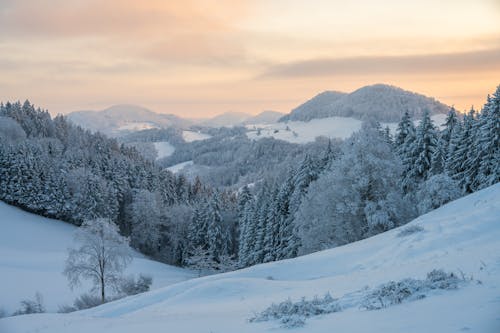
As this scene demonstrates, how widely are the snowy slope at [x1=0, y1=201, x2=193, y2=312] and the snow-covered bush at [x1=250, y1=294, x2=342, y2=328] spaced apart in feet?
92.2

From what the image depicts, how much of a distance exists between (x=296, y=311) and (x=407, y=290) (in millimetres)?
2819

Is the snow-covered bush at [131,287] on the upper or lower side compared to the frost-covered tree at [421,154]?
lower

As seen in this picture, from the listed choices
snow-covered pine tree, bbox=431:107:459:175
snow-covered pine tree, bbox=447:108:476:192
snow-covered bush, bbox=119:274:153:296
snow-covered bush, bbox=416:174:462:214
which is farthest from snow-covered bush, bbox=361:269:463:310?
snow-covered pine tree, bbox=431:107:459:175

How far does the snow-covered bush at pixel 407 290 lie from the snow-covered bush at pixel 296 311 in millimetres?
910

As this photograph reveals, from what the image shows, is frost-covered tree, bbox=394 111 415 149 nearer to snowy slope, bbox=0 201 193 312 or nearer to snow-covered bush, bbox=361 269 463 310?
snowy slope, bbox=0 201 193 312

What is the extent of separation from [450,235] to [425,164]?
23923mm

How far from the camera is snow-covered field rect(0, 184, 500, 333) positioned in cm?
880

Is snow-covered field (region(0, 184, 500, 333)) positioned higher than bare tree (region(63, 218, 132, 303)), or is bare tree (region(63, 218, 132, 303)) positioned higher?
snow-covered field (region(0, 184, 500, 333))

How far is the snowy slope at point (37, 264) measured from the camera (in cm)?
3772

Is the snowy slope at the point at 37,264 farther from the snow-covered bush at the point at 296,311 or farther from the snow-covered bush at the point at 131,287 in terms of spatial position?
the snow-covered bush at the point at 296,311

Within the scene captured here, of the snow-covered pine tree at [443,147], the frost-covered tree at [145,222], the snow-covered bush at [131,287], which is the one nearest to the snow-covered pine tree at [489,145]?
the snow-covered pine tree at [443,147]

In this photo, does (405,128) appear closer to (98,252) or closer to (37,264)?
(98,252)

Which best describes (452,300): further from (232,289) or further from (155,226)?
(155,226)

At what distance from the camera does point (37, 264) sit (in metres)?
48.5
